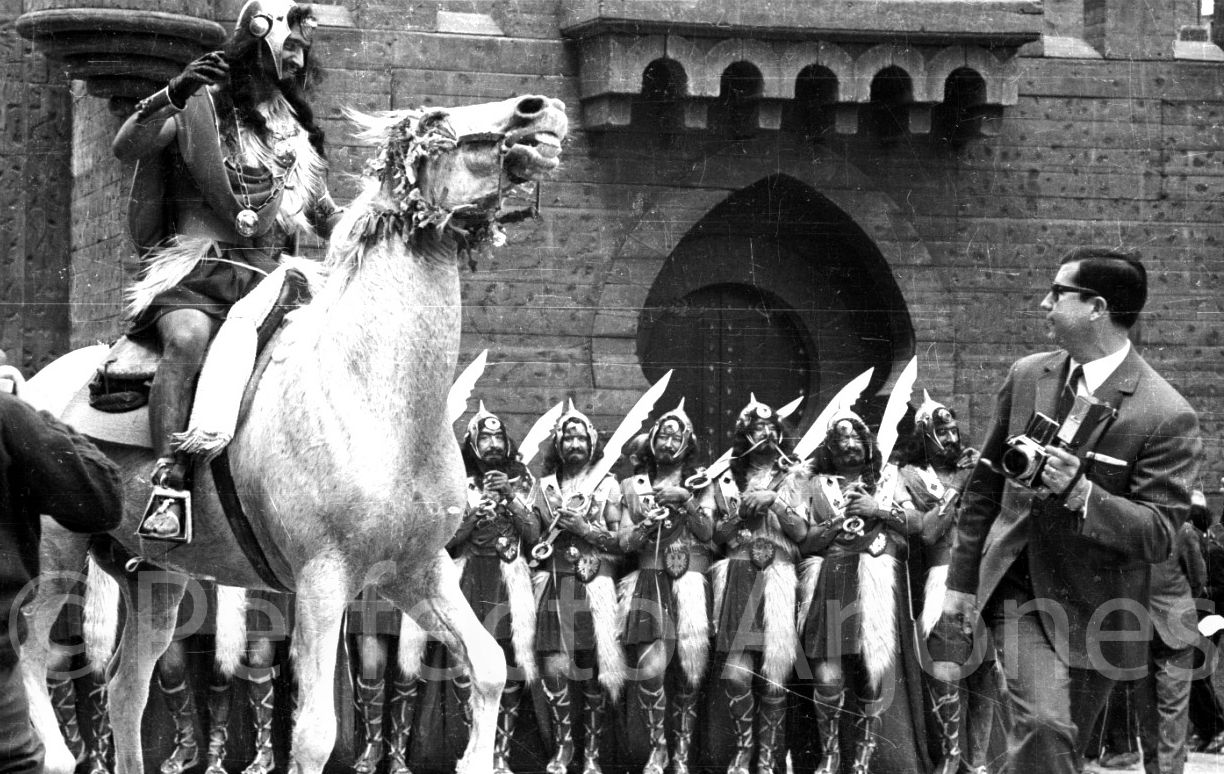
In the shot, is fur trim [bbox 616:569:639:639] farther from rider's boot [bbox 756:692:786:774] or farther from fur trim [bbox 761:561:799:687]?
rider's boot [bbox 756:692:786:774]

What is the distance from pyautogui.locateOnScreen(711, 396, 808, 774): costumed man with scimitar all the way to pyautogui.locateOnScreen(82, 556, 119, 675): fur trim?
3059mm

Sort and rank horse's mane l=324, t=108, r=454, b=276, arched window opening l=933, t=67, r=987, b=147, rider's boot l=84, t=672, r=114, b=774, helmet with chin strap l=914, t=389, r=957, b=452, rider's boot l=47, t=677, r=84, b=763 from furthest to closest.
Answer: arched window opening l=933, t=67, r=987, b=147 < helmet with chin strap l=914, t=389, r=957, b=452 < rider's boot l=84, t=672, r=114, b=774 < rider's boot l=47, t=677, r=84, b=763 < horse's mane l=324, t=108, r=454, b=276

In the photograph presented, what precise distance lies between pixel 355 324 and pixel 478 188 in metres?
0.63

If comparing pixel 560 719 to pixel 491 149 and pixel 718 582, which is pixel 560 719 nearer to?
pixel 718 582

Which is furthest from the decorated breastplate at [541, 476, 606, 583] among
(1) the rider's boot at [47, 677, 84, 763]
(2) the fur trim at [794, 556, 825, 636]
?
(1) the rider's boot at [47, 677, 84, 763]

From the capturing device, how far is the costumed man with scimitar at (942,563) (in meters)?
10.6

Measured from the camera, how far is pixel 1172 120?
1559 centimetres

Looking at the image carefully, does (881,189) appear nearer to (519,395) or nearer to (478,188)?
(519,395)

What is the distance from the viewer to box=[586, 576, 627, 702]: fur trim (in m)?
10.5

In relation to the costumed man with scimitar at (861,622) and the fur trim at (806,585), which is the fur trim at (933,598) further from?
the fur trim at (806,585)

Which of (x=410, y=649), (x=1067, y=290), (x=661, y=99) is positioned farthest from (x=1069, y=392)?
(x=661, y=99)

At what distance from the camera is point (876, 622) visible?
1045 cm

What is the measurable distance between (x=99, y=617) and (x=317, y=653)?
3787 millimetres

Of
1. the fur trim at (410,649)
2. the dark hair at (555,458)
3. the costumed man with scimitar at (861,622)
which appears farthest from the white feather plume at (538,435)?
the costumed man with scimitar at (861,622)
